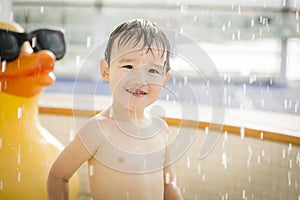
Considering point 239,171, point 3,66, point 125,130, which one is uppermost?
point 3,66

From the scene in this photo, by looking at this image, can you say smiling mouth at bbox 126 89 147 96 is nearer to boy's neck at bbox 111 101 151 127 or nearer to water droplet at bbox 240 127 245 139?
boy's neck at bbox 111 101 151 127

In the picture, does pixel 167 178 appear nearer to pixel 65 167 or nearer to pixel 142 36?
pixel 65 167

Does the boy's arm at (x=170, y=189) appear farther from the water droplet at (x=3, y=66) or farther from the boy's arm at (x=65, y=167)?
the water droplet at (x=3, y=66)

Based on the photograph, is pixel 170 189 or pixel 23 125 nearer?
pixel 170 189

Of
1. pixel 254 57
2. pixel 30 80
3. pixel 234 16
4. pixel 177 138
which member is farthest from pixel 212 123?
pixel 254 57

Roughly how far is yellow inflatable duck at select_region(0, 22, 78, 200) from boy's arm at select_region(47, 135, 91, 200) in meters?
0.21

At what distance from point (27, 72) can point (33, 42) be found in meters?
0.09

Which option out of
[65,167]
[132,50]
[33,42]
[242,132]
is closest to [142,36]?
[132,50]

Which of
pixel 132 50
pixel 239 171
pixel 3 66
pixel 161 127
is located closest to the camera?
pixel 132 50

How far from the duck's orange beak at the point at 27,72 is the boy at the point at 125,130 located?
0.29 metres

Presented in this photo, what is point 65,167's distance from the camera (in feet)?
3.84

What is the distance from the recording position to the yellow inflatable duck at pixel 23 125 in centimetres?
138

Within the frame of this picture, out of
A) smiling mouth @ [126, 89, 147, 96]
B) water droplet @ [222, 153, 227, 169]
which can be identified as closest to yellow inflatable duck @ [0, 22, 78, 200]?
smiling mouth @ [126, 89, 147, 96]

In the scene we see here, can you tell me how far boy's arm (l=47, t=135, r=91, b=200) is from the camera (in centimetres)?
116
